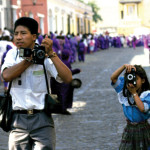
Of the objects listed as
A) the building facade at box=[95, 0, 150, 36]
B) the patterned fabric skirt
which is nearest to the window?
the building facade at box=[95, 0, 150, 36]

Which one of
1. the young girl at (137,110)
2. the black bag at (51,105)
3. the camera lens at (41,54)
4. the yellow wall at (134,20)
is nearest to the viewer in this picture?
the camera lens at (41,54)

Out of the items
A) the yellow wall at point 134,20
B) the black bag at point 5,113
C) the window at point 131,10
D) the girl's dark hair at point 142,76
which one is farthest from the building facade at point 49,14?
the black bag at point 5,113

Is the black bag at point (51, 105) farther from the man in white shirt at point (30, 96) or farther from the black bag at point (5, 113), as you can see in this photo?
the black bag at point (5, 113)

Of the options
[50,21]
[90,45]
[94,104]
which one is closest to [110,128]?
[94,104]

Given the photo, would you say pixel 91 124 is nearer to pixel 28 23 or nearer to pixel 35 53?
pixel 28 23

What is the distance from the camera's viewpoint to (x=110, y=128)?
7.90 metres

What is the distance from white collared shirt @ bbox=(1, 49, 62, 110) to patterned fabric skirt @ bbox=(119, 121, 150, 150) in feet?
3.64

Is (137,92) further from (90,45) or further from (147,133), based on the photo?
(90,45)

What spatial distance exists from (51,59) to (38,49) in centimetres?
23

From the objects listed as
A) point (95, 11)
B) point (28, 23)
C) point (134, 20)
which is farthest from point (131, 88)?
point (95, 11)

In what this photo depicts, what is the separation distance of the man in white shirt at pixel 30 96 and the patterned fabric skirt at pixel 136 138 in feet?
3.32

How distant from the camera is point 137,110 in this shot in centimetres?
480

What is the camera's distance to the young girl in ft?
15.5

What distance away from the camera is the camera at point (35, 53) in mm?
3680
